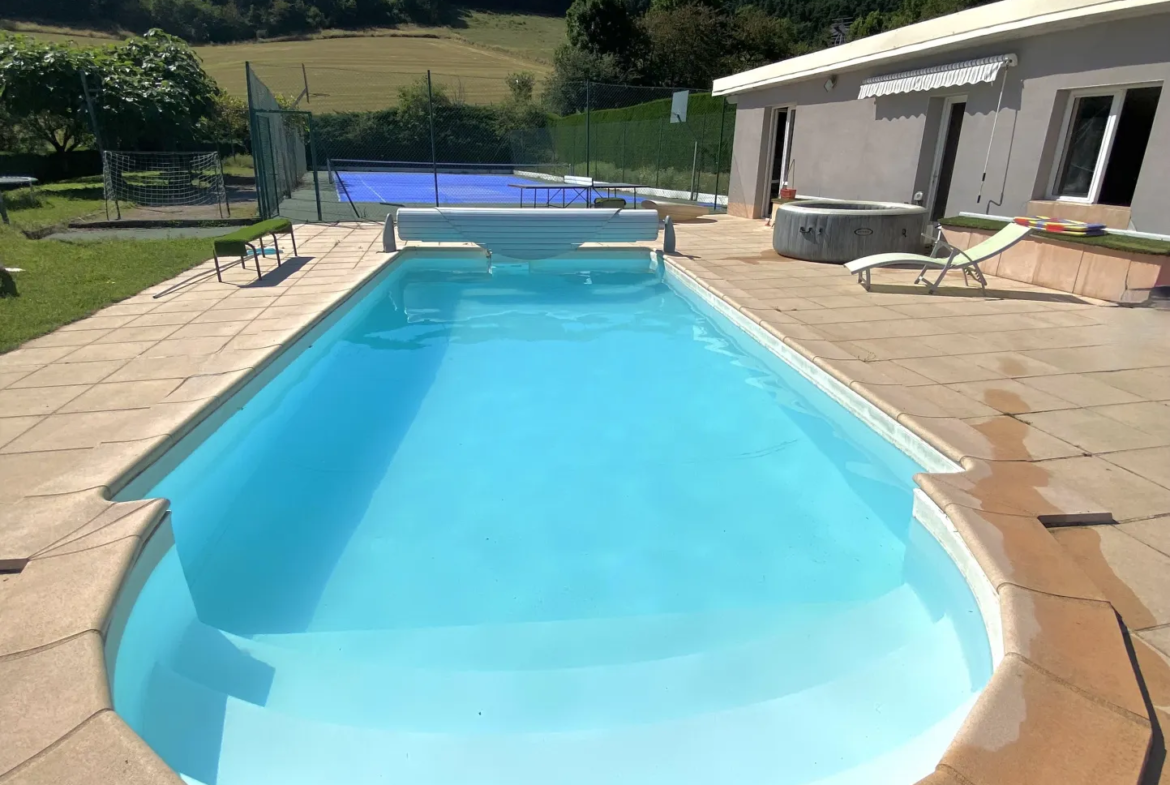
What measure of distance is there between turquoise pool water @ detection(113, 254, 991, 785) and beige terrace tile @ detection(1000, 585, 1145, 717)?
25 centimetres

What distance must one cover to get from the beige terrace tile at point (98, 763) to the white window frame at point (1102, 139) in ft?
30.1

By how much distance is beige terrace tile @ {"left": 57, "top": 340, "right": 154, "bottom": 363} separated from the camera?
4598 millimetres

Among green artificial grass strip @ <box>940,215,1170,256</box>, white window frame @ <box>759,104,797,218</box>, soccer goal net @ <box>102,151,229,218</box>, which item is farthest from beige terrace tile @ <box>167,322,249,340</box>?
white window frame @ <box>759,104,797,218</box>

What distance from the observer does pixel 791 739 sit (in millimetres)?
2217

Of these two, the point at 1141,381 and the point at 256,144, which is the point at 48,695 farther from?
the point at 256,144

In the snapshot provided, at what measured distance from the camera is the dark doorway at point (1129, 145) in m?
6.83

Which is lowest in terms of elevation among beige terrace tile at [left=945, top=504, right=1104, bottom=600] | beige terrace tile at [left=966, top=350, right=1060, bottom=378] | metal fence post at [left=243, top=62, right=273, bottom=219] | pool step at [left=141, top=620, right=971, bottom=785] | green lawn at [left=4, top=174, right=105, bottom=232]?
pool step at [left=141, top=620, right=971, bottom=785]

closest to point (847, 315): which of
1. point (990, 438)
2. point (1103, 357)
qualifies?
point (1103, 357)

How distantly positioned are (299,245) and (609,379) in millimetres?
6320

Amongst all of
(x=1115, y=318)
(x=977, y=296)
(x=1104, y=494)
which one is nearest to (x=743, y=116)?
(x=977, y=296)

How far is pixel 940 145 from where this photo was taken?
968 cm

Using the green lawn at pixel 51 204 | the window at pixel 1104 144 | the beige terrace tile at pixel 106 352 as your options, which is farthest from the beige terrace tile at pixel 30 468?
the green lawn at pixel 51 204

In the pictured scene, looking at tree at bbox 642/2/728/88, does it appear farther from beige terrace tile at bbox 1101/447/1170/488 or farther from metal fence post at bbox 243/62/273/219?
beige terrace tile at bbox 1101/447/1170/488

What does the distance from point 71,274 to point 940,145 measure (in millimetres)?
11065
